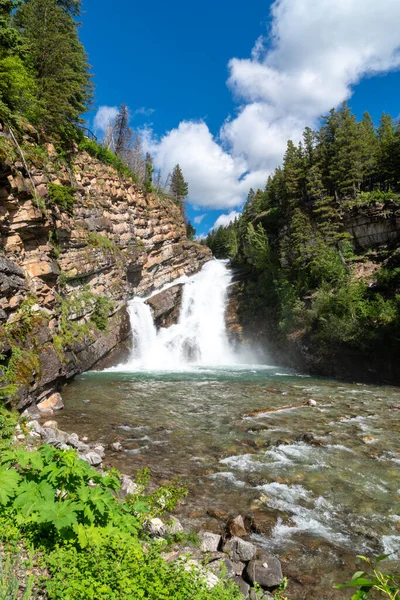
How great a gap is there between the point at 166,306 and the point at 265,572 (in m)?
29.6

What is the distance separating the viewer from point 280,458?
8617 mm

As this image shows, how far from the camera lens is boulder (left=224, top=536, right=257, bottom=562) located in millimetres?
4852

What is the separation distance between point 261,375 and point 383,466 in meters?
14.6

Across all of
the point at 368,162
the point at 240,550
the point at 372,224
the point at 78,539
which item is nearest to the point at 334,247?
the point at 372,224

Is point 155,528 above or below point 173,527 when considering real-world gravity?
above

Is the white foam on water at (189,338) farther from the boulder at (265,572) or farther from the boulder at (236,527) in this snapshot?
the boulder at (265,572)

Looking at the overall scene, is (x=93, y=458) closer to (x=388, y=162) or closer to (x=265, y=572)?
(x=265, y=572)

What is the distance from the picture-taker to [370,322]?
803 inches

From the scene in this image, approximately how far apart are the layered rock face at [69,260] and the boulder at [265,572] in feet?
27.3

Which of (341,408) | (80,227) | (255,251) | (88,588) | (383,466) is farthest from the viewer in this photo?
(255,251)

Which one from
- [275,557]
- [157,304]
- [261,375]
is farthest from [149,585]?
[157,304]

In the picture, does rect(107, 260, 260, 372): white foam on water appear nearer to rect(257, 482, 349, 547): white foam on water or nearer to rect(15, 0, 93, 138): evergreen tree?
rect(15, 0, 93, 138): evergreen tree

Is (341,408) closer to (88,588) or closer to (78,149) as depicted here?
(88,588)

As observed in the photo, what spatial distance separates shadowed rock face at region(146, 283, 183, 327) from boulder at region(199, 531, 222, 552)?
89.5ft
